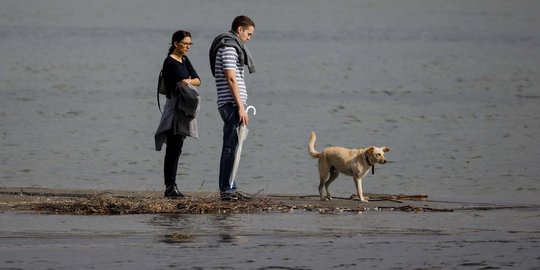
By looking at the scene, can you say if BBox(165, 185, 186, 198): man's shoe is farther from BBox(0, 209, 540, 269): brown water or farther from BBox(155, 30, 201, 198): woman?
BBox(0, 209, 540, 269): brown water

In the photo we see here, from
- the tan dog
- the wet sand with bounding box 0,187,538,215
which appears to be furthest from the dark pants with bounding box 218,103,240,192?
the tan dog

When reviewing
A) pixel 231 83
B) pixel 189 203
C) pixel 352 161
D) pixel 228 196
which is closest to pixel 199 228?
pixel 189 203

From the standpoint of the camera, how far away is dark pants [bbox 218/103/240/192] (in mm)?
10477

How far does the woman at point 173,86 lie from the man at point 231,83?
27 cm

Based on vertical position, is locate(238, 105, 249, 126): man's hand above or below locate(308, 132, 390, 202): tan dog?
above

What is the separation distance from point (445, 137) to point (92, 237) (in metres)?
12.1

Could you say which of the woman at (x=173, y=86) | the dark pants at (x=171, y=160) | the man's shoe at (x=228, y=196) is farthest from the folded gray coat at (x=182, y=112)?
the man's shoe at (x=228, y=196)

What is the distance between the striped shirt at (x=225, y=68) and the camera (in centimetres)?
1036

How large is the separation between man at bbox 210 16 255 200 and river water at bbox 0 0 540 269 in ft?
2.91

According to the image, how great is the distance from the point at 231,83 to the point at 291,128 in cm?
1050

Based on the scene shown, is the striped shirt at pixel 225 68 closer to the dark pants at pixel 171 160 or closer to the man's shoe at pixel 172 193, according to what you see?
the dark pants at pixel 171 160

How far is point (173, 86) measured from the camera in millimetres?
10586

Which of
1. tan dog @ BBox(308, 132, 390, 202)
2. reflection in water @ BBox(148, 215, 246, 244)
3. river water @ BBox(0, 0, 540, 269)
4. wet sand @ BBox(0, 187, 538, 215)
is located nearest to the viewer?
river water @ BBox(0, 0, 540, 269)

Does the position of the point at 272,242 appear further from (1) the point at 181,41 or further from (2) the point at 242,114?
(1) the point at 181,41
